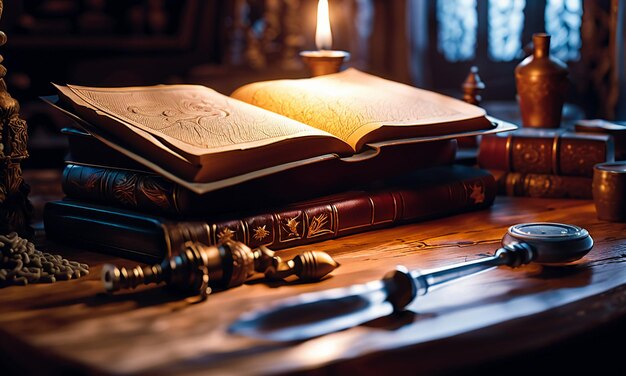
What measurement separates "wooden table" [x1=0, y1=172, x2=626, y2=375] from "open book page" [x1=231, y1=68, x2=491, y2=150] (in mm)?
228

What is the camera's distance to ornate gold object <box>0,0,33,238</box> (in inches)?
44.1

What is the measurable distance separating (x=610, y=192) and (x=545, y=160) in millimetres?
225

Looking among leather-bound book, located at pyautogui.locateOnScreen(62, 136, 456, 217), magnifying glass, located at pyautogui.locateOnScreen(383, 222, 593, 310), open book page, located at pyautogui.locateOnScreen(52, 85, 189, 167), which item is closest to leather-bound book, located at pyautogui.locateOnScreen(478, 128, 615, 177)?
leather-bound book, located at pyautogui.locateOnScreen(62, 136, 456, 217)

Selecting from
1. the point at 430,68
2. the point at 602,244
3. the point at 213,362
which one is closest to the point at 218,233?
the point at 213,362

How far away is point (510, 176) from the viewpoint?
1.63 metres

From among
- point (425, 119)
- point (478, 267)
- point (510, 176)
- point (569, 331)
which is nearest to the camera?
point (569, 331)

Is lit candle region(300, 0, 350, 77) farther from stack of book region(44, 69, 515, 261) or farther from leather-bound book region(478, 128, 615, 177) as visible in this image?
leather-bound book region(478, 128, 615, 177)

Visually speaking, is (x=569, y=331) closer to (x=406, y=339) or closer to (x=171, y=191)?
(x=406, y=339)

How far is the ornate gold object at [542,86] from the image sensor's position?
1687 millimetres

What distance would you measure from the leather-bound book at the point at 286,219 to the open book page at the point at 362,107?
0.10 metres

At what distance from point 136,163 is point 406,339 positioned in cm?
52

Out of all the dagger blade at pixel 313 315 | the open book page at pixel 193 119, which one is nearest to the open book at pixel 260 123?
the open book page at pixel 193 119

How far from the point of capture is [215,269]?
0.97m

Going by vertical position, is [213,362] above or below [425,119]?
below
